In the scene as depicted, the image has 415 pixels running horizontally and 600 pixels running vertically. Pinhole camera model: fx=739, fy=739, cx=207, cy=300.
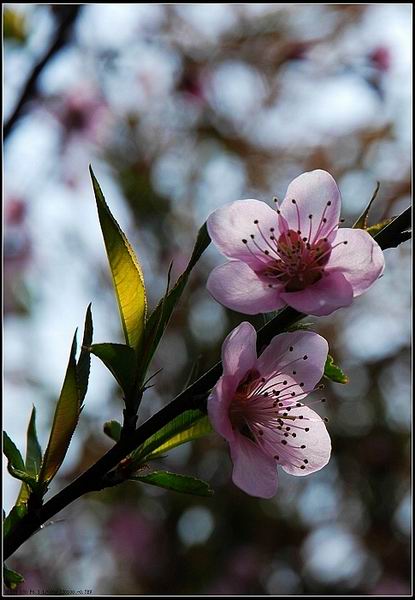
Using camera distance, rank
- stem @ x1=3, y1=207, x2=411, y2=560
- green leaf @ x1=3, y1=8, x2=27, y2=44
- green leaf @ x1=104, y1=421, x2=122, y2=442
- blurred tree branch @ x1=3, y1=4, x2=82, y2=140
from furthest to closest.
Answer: green leaf @ x1=3, y1=8, x2=27, y2=44, blurred tree branch @ x1=3, y1=4, x2=82, y2=140, green leaf @ x1=104, y1=421, x2=122, y2=442, stem @ x1=3, y1=207, x2=411, y2=560

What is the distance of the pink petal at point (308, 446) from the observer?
741mm

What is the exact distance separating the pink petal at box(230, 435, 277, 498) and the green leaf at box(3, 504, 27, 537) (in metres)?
0.20

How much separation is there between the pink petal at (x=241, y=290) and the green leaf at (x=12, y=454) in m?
0.23

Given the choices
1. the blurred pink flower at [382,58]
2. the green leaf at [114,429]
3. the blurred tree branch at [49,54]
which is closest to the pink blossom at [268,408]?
the green leaf at [114,429]

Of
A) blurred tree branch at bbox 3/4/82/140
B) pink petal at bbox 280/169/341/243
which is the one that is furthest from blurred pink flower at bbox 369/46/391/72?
pink petal at bbox 280/169/341/243

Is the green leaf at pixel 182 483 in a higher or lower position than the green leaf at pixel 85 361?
lower

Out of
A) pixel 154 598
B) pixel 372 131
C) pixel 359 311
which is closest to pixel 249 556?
pixel 154 598

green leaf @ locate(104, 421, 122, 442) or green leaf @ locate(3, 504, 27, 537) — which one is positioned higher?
green leaf @ locate(104, 421, 122, 442)

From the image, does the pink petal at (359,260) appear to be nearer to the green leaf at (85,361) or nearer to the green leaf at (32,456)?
the green leaf at (85,361)

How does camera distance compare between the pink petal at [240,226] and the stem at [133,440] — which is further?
the pink petal at [240,226]

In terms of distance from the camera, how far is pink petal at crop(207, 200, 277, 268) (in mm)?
732

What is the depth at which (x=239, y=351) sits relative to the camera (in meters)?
0.66

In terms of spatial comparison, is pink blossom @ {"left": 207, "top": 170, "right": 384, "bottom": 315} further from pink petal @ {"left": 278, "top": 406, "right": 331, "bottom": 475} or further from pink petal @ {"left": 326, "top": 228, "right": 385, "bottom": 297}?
pink petal @ {"left": 278, "top": 406, "right": 331, "bottom": 475}

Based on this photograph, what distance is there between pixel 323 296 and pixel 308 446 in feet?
0.60
